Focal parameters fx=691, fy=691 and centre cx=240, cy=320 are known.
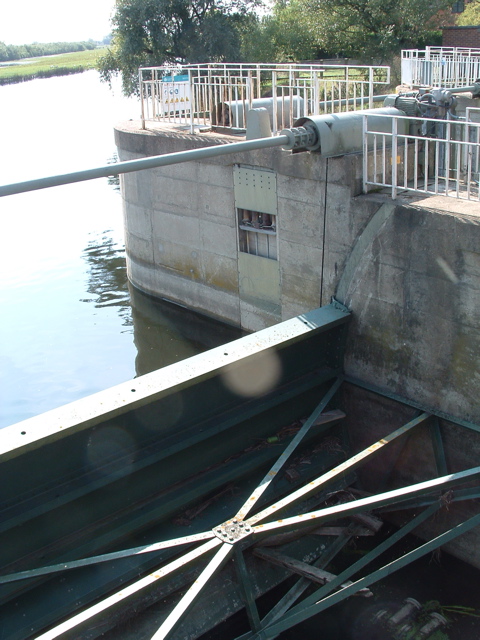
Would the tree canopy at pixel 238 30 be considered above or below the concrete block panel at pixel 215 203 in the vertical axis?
above

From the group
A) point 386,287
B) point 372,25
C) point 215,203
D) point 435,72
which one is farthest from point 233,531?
point 372,25

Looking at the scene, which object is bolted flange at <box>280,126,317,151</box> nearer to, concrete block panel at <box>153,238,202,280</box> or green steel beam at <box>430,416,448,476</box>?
green steel beam at <box>430,416,448,476</box>

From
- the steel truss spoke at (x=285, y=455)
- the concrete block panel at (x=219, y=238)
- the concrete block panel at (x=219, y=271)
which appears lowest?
the steel truss spoke at (x=285, y=455)

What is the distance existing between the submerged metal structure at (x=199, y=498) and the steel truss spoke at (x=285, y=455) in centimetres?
2

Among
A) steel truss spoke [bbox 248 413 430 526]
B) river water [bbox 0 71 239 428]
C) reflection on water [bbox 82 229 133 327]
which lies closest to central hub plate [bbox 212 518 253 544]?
steel truss spoke [bbox 248 413 430 526]

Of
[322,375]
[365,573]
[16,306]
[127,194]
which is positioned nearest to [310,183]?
[322,375]

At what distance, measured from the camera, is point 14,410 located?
10.9 metres

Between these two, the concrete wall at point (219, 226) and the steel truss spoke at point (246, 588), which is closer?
the steel truss spoke at point (246, 588)

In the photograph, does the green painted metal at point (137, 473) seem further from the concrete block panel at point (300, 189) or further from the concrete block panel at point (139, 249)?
the concrete block panel at point (139, 249)

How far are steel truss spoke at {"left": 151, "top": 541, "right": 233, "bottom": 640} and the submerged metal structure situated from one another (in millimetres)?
11

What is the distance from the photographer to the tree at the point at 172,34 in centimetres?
3198

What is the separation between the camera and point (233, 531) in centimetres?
606

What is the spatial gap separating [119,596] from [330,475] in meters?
2.36

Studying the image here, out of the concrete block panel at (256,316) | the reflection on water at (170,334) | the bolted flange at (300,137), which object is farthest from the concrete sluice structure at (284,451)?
the reflection on water at (170,334)
